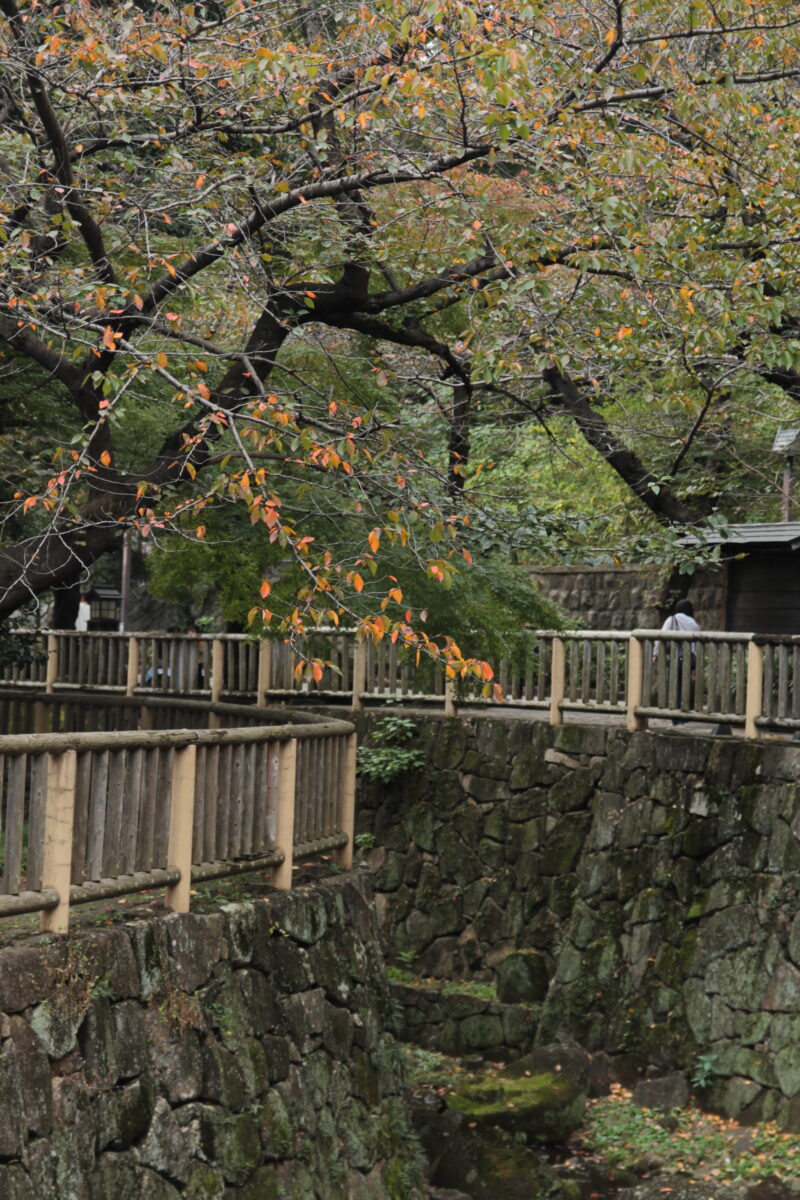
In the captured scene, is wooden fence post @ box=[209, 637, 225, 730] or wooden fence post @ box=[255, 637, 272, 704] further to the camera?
wooden fence post @ box=[209, 637, 225, 730]

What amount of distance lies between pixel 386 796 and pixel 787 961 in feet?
19.7

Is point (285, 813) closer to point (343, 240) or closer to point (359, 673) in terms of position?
point (343, 240)

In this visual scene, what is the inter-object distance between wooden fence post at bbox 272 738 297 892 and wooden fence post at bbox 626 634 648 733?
6419mm

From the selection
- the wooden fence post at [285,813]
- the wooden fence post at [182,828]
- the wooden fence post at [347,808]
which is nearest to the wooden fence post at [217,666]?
the wooden fence post at [347,808]

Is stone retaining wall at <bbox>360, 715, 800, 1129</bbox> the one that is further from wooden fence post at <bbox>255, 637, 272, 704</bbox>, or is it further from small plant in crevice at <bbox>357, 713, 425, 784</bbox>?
wooden fence post at <bbox>255, 637, 272, 704</bbox>

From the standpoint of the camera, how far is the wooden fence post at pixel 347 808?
9.59 metres

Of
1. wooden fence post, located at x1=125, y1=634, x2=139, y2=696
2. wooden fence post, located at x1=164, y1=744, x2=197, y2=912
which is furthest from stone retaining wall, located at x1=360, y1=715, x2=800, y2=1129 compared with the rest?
wooden fence post, located at x1=164, y1=744, x2=197, y2=912

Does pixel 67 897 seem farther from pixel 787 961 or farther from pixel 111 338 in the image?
pixel 787 961

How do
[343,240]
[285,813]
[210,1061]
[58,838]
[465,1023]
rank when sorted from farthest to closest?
[465,1023]
[343,240]
[285,813]
[210,1061]
[58,838]

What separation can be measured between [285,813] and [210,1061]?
1.81 metres

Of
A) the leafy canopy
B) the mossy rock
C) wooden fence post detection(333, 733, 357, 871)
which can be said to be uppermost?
the leafy canopy

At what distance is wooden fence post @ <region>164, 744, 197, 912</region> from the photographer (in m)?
7.15

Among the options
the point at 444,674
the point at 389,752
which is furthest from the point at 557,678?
the point at 389,752

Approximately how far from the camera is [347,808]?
9.69 m
